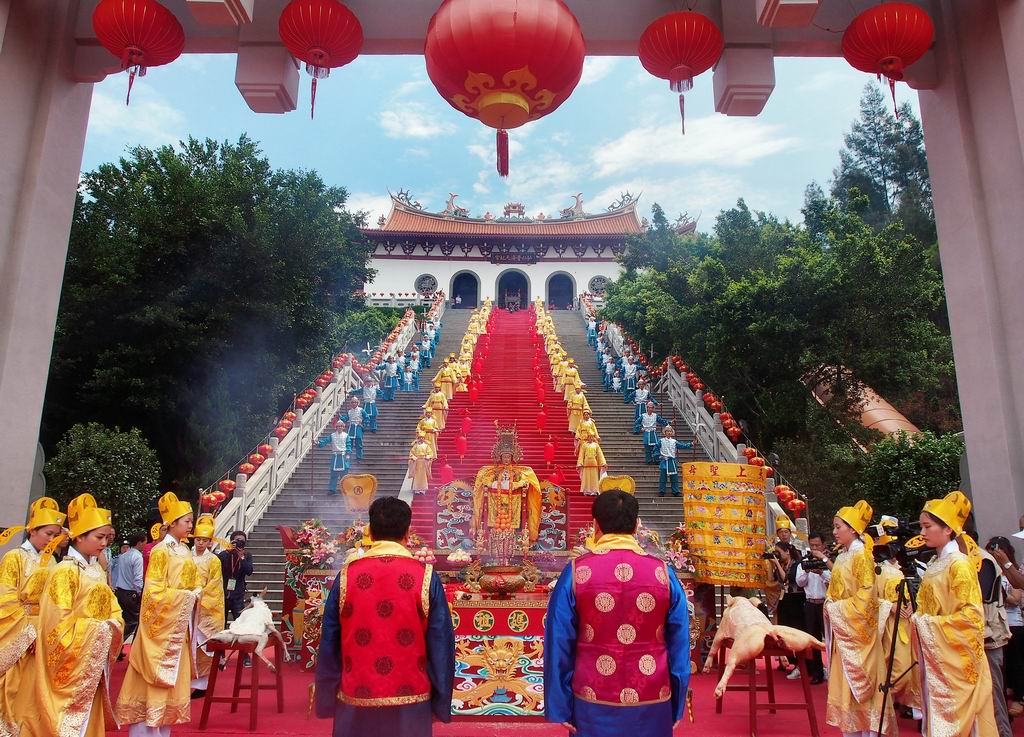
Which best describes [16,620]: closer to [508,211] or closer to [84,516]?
[84,516]

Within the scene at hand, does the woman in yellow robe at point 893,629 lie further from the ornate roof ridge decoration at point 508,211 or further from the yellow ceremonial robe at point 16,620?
the ornate roof ridge decoration at point 508,211

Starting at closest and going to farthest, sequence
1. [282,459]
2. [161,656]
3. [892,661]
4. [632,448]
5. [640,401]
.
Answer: [892,661]
[161,656]
[282,459]
[632,448]
[640,401]

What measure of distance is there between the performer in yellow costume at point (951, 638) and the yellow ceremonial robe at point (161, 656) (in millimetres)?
3940

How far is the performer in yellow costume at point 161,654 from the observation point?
381 centimetres

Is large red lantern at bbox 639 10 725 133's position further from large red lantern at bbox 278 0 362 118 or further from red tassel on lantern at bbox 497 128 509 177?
large red lantern at bbox 278 0 362 118

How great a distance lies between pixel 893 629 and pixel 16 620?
4438mm

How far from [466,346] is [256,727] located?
1390 centimetres

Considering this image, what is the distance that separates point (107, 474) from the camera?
10.0 meters

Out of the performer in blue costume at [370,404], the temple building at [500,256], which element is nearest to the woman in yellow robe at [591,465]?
the performer in blue costume at [370,404]

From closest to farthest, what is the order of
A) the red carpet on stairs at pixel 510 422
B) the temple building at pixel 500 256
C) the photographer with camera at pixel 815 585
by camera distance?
the photographer with camera at pixel 815 585 → the red carpet on stairs at pixel 510 422 → the temple building at pixel 500 256

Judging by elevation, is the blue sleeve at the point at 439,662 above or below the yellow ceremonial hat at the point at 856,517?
below

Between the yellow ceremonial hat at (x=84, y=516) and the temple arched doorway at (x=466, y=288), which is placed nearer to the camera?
the yellow ceremonial hat at (x=84, y=516)

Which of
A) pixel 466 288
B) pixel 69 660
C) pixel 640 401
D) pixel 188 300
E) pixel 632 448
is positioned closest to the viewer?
pixel 69 660

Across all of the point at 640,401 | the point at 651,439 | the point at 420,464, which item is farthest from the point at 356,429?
the point at 640,401
